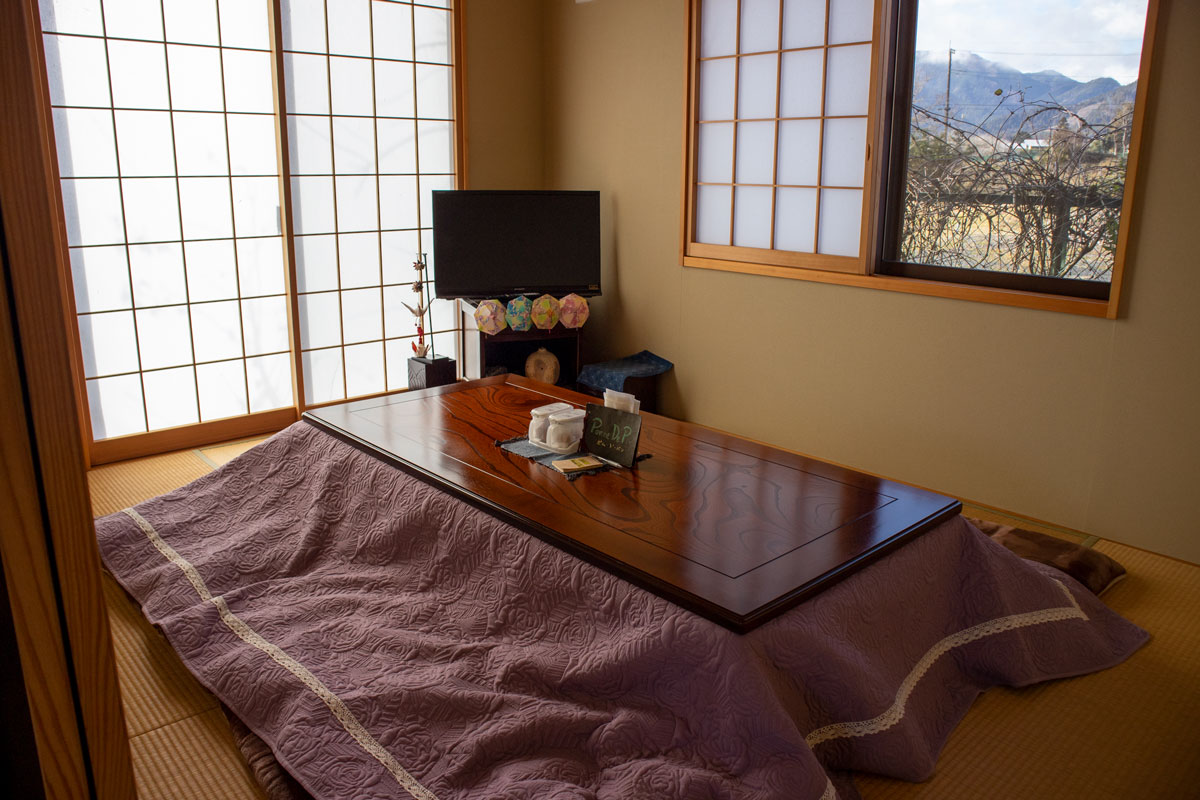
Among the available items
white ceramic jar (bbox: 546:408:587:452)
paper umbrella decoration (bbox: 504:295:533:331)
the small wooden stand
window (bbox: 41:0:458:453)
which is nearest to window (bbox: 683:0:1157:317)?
paper umbrella decoration (bbox: 504:295:533:331)

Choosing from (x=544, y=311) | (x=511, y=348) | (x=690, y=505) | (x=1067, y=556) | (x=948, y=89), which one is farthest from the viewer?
(x=511, y=348)

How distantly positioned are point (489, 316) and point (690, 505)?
88.2 inches

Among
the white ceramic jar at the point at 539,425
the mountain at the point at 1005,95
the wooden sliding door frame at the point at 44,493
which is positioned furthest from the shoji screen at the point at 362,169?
the wooden sliding door frame at the point at 44,493

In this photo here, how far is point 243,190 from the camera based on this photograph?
12.9 feet

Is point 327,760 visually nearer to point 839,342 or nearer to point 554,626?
point 554,626

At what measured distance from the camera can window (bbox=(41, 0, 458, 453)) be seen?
11.6 feet

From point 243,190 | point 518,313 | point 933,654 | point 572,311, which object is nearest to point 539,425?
point 933,654

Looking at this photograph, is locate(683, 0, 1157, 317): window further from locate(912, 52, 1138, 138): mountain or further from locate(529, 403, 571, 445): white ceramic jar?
locate(529, 403, 571, 445): white ceramic jar

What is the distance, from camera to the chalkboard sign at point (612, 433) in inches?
92.1

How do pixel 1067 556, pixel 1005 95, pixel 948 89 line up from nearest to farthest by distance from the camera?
pixel 1067 556 < pixel 1005 95 < pixel 948 89

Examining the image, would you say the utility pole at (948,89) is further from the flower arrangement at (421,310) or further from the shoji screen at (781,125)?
the flower arrangement at (421,310)

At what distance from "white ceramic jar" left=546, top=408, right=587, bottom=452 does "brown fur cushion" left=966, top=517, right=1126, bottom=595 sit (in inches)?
45.6

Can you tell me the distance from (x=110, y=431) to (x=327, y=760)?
8.73 ft

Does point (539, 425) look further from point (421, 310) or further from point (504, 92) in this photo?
point (504, 92)
